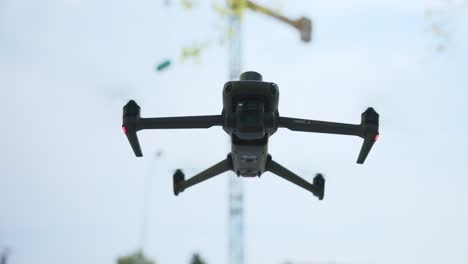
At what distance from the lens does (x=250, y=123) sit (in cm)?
612

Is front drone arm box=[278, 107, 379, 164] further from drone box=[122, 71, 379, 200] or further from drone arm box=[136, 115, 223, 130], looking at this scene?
drone arm box=[136, 115, 223, 130]

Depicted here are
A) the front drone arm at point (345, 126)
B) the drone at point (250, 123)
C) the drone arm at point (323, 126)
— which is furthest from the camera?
the drone arm at point (323, 126)

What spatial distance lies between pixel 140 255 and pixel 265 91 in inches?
1352

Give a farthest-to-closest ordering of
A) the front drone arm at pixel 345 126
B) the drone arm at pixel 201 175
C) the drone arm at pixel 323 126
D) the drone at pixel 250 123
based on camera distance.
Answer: the drone arm at pixel 201 175, the drone arm at pixel 323 126, the front drone arm at pixel 345 126, the drone at pixel 250 123

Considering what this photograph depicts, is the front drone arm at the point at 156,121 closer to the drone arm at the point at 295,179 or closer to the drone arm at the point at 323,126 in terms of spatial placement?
the drone arm at the point at 323,126

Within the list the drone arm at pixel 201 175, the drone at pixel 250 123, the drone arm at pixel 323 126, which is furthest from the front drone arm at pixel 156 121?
the drone arm at pixel 201 175

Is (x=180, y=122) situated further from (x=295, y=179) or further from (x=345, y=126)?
(x=295, y=179)

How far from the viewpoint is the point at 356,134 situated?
6.46m

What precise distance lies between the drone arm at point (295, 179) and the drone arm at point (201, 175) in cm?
66

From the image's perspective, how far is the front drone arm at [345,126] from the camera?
6.34 m

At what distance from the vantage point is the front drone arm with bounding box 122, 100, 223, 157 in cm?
637

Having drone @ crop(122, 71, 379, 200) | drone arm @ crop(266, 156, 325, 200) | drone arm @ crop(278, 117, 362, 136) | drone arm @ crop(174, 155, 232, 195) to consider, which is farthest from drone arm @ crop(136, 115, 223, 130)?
drone arm @ crop(266, 156, 325, 200)

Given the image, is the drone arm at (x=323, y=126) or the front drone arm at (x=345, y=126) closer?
the front drone arm at (x=345, y=126)

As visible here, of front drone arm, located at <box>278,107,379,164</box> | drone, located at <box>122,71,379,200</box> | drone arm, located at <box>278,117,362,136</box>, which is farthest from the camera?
drone arm, located at <box>278,117,362,136</box>
